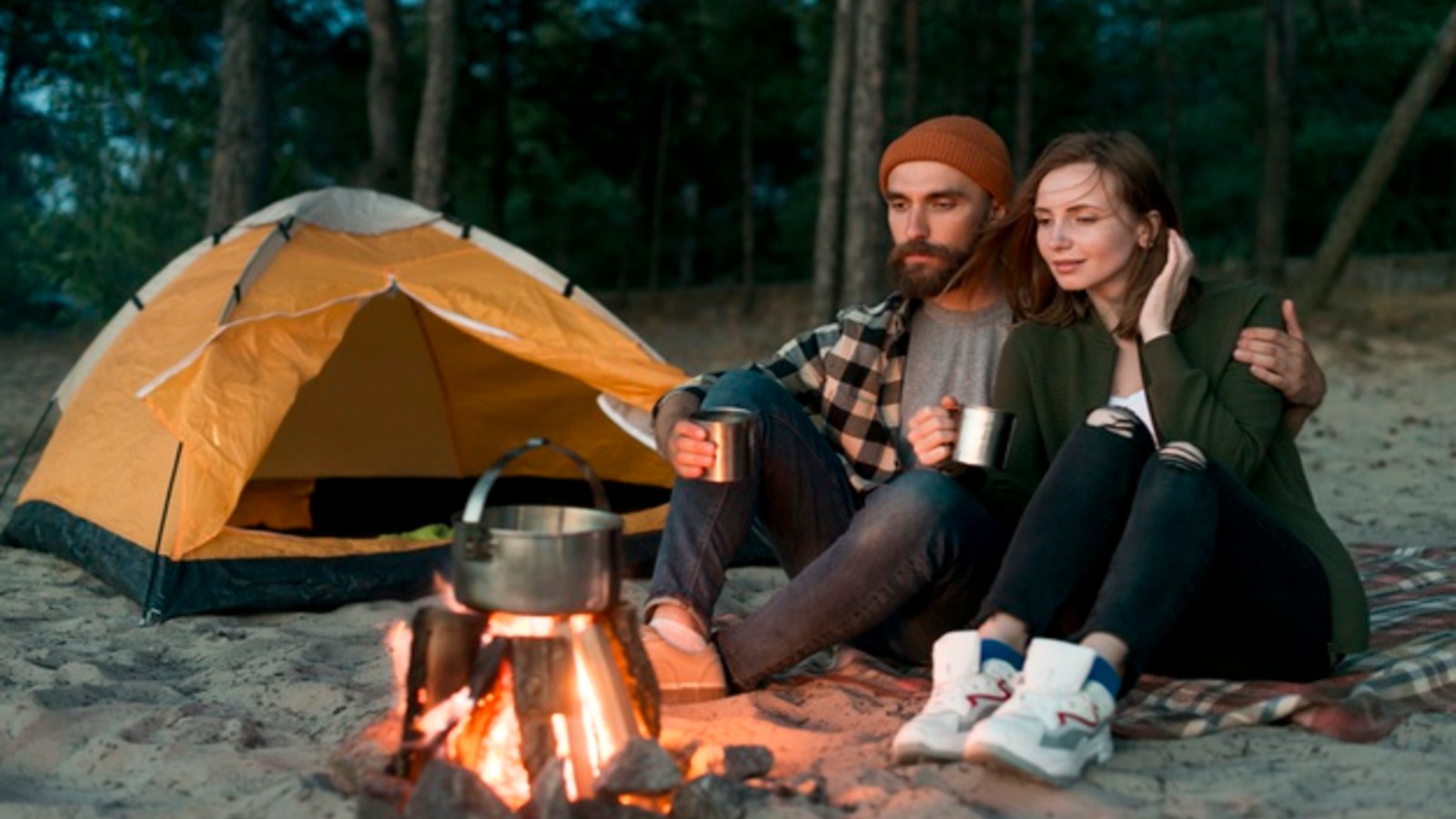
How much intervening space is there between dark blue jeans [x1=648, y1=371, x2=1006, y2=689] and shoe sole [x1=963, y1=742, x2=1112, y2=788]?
1.44 ft

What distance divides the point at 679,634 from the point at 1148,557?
2.90 feet

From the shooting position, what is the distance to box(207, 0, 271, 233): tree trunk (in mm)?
8086

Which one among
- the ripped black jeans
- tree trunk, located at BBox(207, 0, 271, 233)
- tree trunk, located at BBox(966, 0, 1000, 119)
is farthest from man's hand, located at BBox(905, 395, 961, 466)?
tree trunk, located at BBox(966, 0, 1000, 119)

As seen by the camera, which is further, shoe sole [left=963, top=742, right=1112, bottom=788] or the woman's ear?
the woman's ear

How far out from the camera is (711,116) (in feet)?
55.4

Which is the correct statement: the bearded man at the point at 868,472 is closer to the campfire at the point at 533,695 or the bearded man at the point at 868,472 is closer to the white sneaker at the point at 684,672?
the white sneaker at the point at 684,672

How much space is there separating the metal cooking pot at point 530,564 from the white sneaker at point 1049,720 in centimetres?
60

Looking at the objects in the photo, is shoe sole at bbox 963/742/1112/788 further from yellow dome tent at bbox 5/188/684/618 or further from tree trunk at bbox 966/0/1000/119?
tree trunk at bbox 966/0/1000/119

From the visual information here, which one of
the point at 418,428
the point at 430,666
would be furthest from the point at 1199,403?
the point at 418,428

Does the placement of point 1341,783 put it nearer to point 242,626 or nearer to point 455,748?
point 455,748

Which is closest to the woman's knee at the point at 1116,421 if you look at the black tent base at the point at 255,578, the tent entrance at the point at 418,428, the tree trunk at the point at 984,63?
the black tent base at the point at 255,578

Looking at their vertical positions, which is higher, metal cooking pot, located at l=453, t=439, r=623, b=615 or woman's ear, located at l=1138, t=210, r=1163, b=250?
woman's ear, located at l=1138, t=210, r=1163, b=250

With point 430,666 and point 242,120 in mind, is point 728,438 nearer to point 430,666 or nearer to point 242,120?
point 430,666

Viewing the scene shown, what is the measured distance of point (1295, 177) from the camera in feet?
59.9
